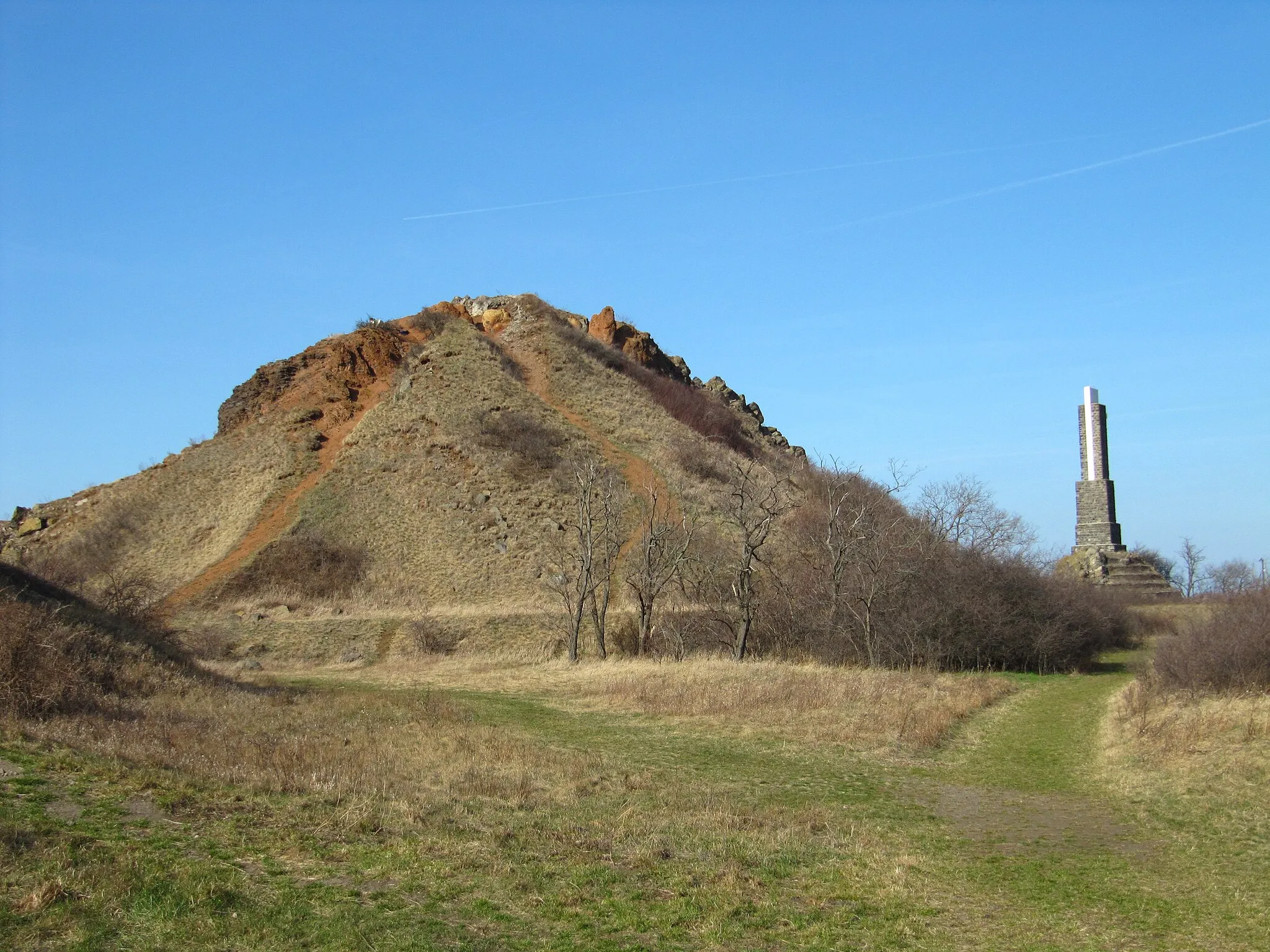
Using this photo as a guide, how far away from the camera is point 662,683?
74.9 ft

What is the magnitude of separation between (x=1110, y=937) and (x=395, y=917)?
5083 mm

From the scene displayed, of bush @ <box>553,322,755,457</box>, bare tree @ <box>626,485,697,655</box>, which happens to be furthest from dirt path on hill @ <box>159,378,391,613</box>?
bare tree @ <box>626,485,697,655</box>

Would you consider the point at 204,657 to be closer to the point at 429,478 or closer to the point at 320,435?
the point at 429,478

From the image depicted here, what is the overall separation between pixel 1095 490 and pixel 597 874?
1799 inches

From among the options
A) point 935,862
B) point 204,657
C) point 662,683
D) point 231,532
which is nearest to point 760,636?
point 662,683

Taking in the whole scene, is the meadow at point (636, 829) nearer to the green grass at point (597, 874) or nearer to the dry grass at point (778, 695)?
the green grass at point (597, 874)

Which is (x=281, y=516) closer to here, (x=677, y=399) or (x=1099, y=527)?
(x=677, y=399)

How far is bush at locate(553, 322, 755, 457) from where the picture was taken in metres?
62.8

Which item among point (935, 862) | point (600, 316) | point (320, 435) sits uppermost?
point (600, 316)

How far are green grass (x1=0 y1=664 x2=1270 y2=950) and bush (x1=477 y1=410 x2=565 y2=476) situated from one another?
38326mm

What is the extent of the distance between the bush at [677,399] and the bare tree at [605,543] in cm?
1433

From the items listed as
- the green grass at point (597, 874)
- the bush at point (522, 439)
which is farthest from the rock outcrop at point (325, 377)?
the green grass at point (597, 874)

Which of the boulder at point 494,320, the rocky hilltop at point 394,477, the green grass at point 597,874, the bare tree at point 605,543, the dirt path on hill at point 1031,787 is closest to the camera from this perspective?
the green grass at point 597,874

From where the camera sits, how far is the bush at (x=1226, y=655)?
17234 mm
